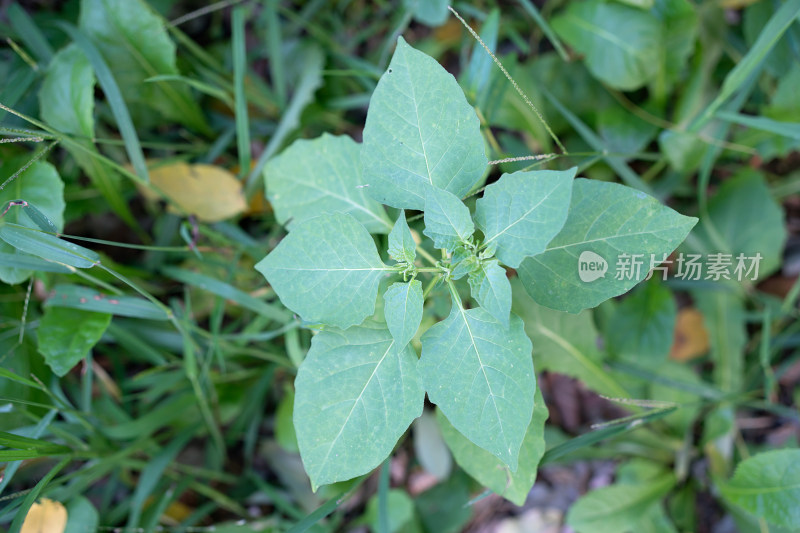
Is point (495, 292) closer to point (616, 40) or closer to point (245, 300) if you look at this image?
point (245, 300)

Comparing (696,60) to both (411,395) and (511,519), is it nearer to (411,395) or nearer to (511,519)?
(411,395)

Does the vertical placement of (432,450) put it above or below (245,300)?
below

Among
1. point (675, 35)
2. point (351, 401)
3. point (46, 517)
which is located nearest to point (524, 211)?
point (351, 401)

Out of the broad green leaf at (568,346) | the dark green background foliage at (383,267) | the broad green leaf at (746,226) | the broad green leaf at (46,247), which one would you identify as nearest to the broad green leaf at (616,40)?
the dark green background foliage at (383,267)

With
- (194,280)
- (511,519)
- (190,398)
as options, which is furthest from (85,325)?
(511,519)

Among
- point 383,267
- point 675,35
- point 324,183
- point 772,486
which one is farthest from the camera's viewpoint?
point 675,35

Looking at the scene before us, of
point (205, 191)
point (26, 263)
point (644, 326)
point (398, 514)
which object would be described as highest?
point (26, 263)

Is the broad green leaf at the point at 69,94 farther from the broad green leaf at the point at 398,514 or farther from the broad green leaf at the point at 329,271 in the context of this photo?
the broad green leaf at the point at 398,514
